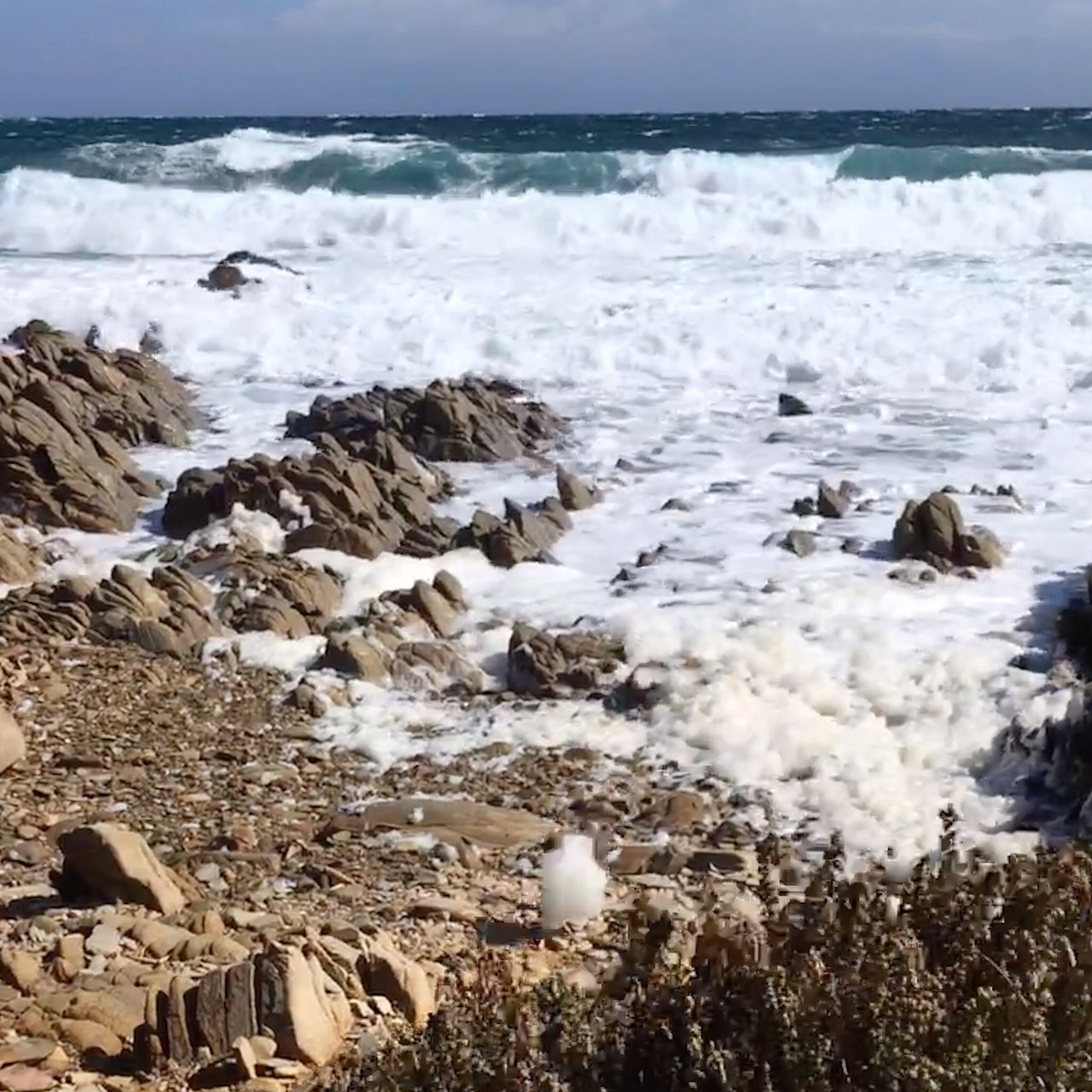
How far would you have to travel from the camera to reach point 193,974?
4.41 meters

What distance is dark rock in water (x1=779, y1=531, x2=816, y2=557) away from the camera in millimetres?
9914

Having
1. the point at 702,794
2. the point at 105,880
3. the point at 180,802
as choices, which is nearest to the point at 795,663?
the point at 702,794

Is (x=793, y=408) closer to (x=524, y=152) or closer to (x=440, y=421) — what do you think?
(x=440, y=421)

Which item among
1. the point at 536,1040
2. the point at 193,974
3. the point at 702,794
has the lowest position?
the point at 702,794

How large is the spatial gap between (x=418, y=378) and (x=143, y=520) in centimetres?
543

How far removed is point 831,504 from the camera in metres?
10.8

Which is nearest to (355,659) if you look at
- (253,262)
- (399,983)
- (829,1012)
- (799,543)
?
(799,543)

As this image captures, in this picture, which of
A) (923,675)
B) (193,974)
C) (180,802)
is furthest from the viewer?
(923,675)

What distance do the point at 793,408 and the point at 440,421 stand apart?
3.43m

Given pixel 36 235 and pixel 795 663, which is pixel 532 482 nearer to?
pixel 795 663

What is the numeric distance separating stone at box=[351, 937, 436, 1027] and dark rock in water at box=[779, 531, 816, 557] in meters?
5.84

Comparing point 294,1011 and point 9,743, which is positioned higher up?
point 294,1011

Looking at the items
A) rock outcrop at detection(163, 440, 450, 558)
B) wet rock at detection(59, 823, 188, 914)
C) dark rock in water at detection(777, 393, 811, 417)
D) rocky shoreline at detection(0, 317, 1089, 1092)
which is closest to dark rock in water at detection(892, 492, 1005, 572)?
rocky shoreline at detection(0, 317, 1089, 1092)

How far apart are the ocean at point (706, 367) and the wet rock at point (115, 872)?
2098 mm
